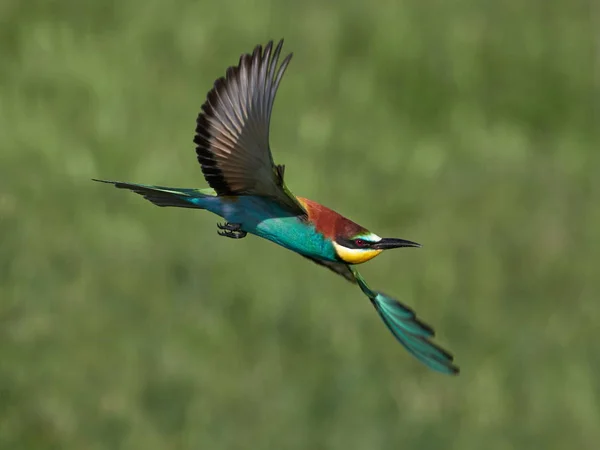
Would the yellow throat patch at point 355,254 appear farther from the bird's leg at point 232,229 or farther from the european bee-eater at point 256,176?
the bird's leg at point 232,229

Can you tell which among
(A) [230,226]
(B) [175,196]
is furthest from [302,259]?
(A) [230,226]

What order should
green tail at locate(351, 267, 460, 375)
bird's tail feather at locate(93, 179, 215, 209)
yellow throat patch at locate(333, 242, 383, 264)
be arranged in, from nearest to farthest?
yellow throat patch at locate(333, 242, 383, 264), bird's tail feather at locate(93, 179, 215, 209), green tail at locate(351, 267, 460, 375)

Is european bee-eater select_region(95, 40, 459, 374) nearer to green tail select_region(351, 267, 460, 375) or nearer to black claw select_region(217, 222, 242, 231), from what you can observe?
black claw select_region(217, 222, 242, 231)

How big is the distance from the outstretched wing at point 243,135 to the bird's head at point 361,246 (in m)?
0.12

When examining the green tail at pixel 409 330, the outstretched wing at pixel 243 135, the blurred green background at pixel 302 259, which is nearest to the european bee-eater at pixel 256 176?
the outstretched wing at pixel 243 135

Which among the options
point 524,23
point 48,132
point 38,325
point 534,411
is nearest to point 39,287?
point 38,325

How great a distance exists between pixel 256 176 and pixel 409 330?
915 millimetres

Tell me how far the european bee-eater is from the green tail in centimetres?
56

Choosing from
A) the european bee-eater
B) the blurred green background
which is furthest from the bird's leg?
the blurred green background

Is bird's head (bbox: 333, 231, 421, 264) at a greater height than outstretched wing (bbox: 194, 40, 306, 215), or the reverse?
outstretched wing (bbox: 194, 40, 306, 215)

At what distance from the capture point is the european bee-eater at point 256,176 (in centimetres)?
284

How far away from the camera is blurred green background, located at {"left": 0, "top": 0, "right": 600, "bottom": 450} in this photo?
7.45 meters

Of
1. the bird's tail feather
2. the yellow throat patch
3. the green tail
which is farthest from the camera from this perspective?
the green tail

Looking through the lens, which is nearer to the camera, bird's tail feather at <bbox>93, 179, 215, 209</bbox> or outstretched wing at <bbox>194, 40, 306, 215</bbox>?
outstretched wing at <bbox>194, 40, 306, 215</bbox>
